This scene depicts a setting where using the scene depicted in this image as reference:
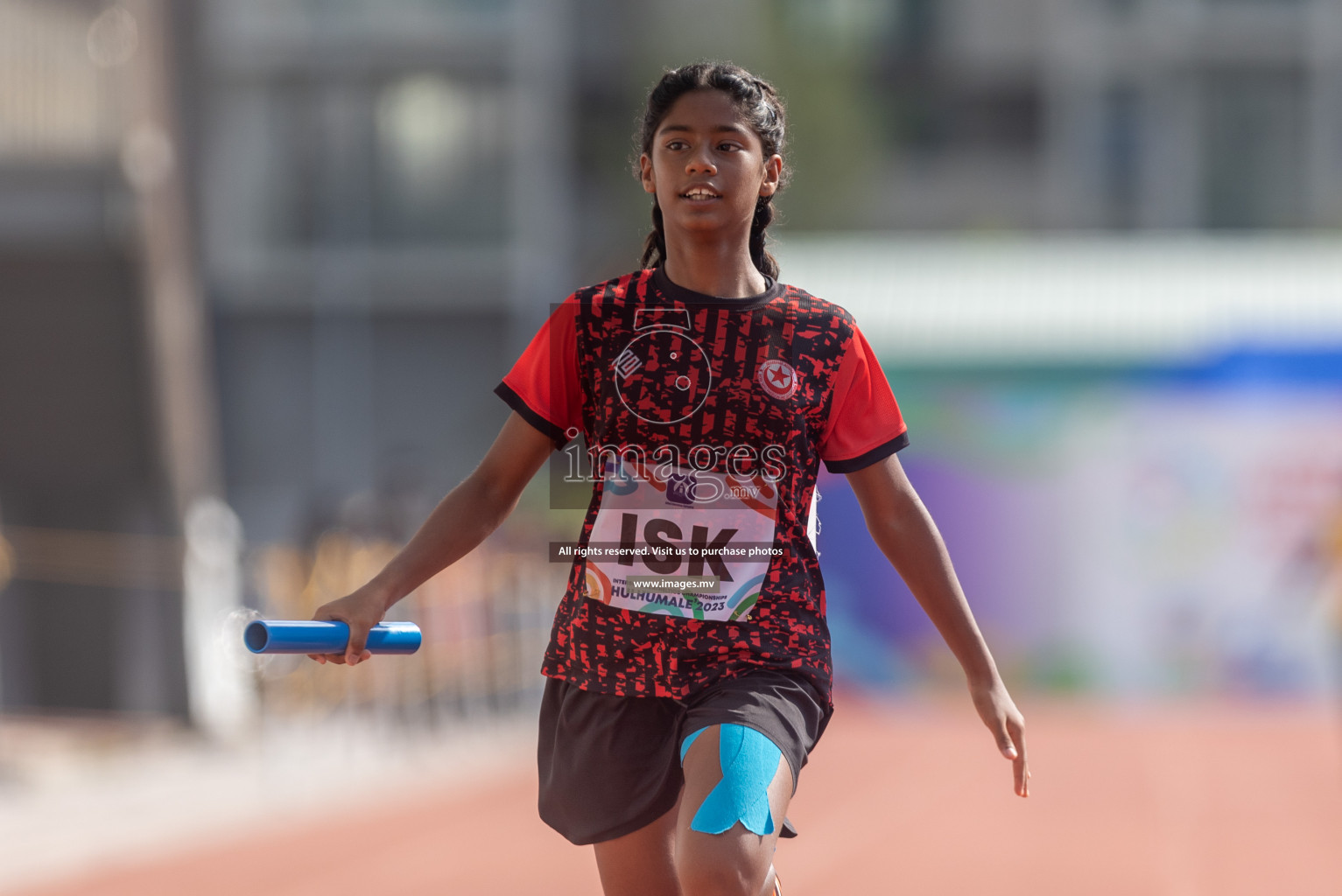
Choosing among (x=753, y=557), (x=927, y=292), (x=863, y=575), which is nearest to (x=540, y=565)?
(x=863, y=575)

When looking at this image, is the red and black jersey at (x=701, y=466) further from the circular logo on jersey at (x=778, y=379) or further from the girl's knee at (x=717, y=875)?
the girl's knee at (x=717, y=875)

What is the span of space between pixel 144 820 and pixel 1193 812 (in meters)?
5.68

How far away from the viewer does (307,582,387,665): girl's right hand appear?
3.03m

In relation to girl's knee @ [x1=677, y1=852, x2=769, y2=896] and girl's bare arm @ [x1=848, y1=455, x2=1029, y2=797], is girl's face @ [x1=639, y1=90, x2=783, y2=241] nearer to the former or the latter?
girl's bare arm @ [x1=848, y1=455, x2=1029, y2=797]

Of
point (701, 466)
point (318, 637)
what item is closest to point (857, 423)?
point (701, 466)

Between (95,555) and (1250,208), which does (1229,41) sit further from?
(95,555)

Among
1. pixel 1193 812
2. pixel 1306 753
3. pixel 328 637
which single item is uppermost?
pixel 328 637

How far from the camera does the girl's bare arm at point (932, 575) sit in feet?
10.8

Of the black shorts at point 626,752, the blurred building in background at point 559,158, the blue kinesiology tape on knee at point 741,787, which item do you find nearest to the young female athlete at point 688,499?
the black shorts at point 626,752

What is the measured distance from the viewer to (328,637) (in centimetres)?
297

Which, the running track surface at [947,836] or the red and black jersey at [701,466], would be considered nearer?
the red and black jersey at [701,466]

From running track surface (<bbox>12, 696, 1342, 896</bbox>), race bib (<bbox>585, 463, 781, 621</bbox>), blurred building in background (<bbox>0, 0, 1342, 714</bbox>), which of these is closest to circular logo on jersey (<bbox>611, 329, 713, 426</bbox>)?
race bib (<bbox>585, 463, 781, 621</bbox>)

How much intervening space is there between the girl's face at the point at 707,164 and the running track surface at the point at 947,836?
4.78m

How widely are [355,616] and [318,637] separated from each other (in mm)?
110
